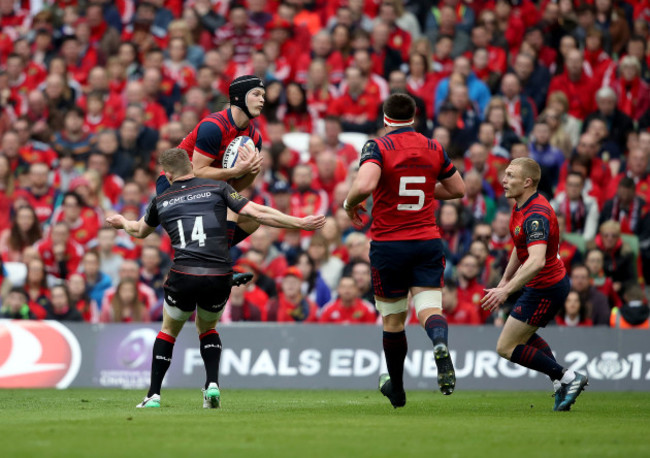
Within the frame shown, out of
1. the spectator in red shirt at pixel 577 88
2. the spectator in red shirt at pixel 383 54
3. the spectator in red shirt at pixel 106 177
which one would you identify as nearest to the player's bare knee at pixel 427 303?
the spectator in red shirt at pixel 106 177

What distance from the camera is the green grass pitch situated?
7.16 m

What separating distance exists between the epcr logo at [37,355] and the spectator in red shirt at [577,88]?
31.6ft

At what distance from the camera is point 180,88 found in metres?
20.7

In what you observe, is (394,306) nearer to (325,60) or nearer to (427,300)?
(427,300)

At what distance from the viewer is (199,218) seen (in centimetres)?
1022

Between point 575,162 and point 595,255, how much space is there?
8.28 ft

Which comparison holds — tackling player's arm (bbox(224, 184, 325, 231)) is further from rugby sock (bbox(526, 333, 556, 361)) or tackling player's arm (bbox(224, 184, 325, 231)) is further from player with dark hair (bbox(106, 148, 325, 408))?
rugby sock (bbox(526, 333, 556, 361))

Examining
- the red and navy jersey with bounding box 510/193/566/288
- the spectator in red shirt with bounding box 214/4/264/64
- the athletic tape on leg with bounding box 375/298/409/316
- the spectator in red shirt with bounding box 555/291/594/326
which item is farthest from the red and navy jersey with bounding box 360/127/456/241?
the spectator in red shirt with bounding box 214/4/264/64

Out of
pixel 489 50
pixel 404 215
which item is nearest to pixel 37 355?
pixel 404 215

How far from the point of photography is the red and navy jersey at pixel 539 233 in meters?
10.3

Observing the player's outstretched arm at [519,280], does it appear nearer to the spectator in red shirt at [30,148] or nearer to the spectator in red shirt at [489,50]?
the spectator in red shirt at [489,50]

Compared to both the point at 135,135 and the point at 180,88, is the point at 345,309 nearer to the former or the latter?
the point at 135,135

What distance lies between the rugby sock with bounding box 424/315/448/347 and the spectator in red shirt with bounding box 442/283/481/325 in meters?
5.99

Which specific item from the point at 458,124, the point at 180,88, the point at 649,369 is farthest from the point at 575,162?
the point at 180,88
